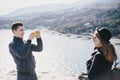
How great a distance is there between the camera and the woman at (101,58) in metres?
3.21

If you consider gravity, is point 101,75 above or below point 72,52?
above

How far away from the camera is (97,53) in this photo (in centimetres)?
322

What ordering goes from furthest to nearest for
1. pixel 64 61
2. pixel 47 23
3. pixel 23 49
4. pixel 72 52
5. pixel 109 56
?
pixel 47 23
pixel 72 52
pixel 64 61
pixel 23 49
pixel 109 56

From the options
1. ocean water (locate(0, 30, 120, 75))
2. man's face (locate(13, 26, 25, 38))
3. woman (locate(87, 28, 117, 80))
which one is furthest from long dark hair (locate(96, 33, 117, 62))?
ocean water (locate(0, 30, 120, 75))

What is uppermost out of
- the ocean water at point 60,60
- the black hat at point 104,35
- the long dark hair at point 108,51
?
the black hat at point 104,35

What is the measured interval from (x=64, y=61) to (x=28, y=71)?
7326 centimetres

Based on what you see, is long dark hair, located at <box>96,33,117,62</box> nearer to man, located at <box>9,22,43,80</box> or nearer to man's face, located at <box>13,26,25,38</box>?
man, located at <box>9,22,43,80</box>

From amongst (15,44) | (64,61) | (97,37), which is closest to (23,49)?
(15,44)

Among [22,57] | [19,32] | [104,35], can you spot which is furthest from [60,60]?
[104,35]

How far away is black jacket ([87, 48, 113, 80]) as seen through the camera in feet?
10.5

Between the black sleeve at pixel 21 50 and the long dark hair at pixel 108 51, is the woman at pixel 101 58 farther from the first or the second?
the black sleeve at pixel 21 50

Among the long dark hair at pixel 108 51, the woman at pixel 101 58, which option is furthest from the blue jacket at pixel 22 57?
the long dark hair at pixel 108 51

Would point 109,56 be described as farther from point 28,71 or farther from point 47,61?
point 47,61

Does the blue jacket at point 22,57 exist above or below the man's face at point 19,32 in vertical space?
below
